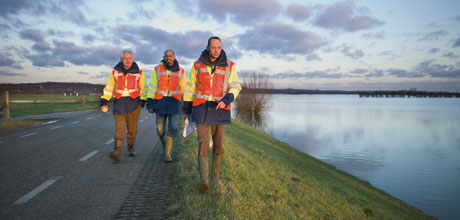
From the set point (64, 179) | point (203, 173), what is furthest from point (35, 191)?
point (203, 173)

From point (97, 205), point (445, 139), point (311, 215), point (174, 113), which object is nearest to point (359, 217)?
point (311, 215)

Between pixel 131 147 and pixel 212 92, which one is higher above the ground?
pixel 212 92

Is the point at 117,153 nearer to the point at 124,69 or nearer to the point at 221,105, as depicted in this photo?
the point at 124,69

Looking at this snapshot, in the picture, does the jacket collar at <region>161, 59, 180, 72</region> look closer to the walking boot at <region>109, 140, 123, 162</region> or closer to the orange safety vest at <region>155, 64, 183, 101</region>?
the orange safety vest at <region>155, 64, 183, 101</region>

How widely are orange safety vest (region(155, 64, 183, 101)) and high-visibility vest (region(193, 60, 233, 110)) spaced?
7.63ft

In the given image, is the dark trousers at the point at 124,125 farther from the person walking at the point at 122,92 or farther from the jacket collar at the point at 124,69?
the jacket collar at the point at 124,69

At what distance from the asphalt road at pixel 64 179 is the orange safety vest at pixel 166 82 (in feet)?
5.29

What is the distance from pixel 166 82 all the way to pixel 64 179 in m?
2.62

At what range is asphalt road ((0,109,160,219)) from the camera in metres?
3.91

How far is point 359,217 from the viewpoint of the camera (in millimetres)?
6758

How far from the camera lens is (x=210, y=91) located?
4.26 m

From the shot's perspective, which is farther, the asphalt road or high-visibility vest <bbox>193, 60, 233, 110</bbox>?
high-visibility vest <bbox>193, 60, 233, 110</bbox>

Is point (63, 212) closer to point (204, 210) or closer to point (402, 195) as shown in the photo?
point (204, 210)

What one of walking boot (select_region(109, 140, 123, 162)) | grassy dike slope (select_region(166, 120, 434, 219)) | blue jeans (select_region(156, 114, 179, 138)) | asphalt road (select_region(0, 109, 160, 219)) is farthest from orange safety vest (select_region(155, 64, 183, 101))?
asphalt road (select_region(0, 109, 160, 219))
